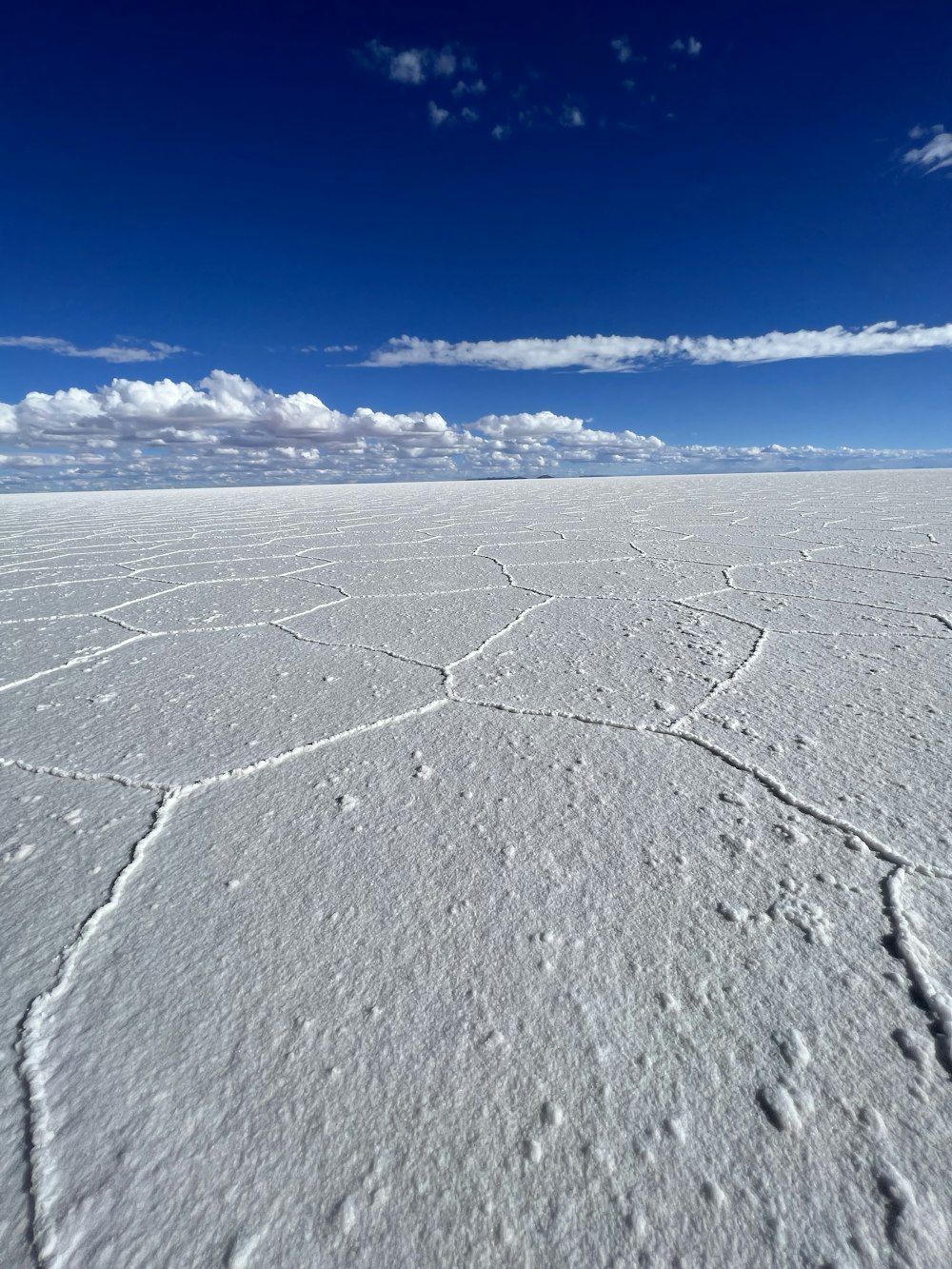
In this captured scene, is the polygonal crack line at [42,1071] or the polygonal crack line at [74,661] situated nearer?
the polygonal crack line at [42,1071]

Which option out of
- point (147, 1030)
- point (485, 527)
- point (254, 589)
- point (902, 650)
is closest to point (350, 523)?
point (485, 527)

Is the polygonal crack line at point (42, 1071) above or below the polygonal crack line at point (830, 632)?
above

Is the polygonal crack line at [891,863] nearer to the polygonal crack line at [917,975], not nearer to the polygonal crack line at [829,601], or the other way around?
the polygonal crack line at [917,975]

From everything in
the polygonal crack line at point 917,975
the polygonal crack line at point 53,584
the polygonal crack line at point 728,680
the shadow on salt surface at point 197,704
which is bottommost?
the polygonal crack line at point 53,584

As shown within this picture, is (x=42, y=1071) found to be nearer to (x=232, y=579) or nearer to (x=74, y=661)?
(x=74, y=661)

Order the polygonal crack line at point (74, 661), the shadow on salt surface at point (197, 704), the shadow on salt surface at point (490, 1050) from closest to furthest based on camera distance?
the shadow on salt surface at point (490, 1050) < the shadow on salt surface at point (197, 704) < the polygonal crack line at point (74, 661)

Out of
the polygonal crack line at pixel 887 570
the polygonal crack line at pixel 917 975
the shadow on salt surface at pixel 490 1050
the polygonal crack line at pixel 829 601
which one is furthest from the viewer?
the polygonal crack line at pixel 887 570

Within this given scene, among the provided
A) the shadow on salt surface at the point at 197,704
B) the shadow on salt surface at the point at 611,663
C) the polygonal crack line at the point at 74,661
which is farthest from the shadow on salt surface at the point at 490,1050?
the polygonal crack line at the point at 74,661
